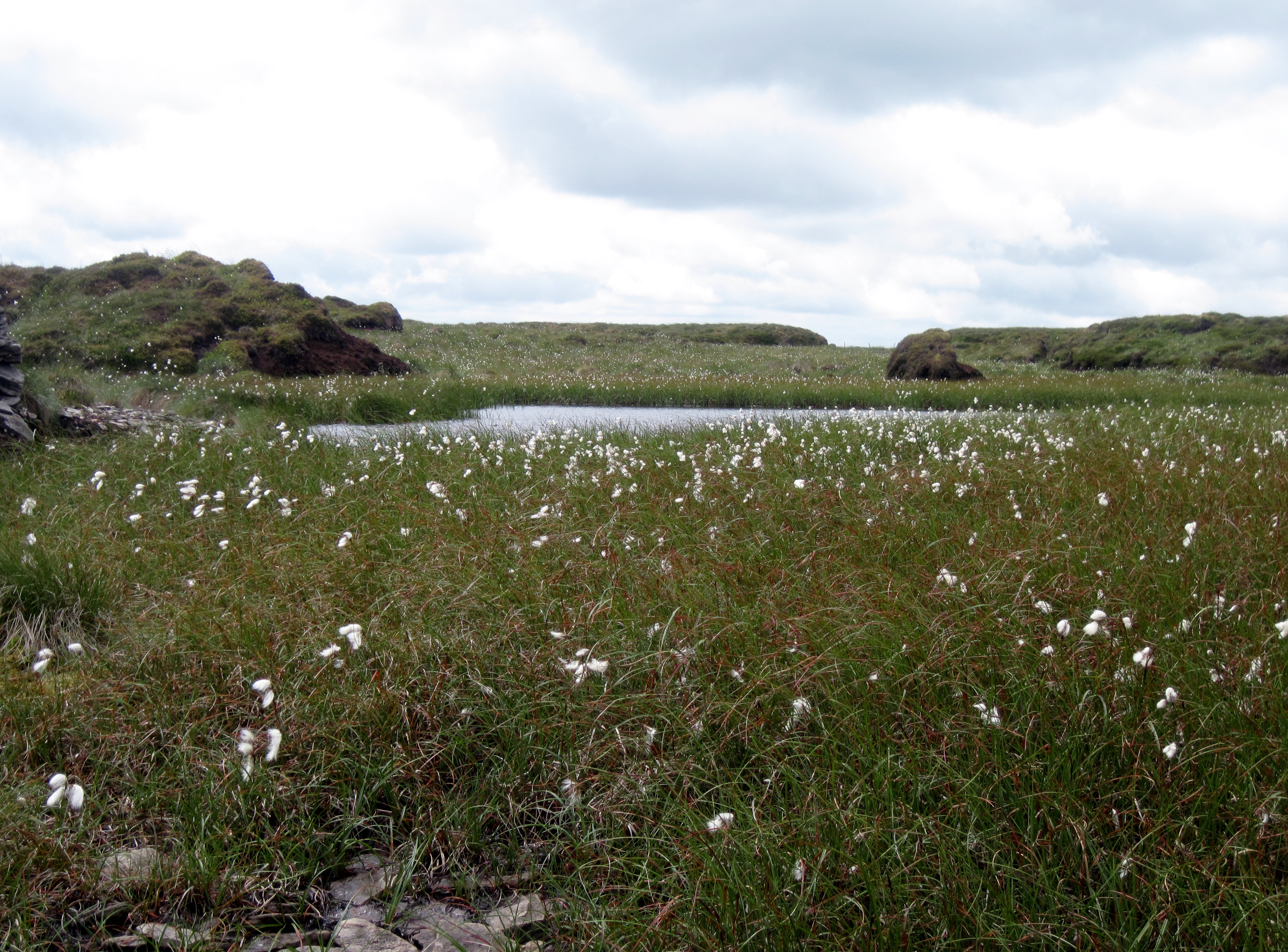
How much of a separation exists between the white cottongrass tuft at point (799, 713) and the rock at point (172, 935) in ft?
6.80

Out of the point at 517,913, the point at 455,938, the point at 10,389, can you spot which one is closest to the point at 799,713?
the point at 517,913

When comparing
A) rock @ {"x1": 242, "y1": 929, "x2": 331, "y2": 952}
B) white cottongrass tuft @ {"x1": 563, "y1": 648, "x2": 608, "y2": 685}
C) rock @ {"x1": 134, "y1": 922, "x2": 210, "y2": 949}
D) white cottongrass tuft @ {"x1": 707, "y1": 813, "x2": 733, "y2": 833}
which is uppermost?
white cottongrass tuft @ {"x1": 563, "y1": 648, "x2": 608, "y2": 685}

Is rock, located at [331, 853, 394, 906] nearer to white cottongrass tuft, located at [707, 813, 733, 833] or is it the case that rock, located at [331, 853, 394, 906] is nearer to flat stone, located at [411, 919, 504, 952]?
flat stone, located at [411, 919, 504, 952]

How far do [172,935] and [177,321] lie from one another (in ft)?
68.2

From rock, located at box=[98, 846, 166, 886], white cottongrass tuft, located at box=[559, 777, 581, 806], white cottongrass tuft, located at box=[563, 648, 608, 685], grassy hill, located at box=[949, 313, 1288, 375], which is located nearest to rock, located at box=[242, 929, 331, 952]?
rock, located at box=[98, 846, 166, 886]

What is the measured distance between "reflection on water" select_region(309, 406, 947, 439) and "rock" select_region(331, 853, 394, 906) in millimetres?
7250

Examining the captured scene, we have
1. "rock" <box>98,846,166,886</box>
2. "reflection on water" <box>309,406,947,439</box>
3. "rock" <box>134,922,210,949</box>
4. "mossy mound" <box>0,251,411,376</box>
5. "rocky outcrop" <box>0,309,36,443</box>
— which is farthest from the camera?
"mossy mound" <box>0,251,411,376</box>

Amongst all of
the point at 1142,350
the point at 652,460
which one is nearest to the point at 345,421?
the point at 652,460

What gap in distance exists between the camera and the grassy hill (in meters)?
26.4

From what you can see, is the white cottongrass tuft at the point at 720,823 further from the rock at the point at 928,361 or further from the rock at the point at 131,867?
the rock at the point at 928,361

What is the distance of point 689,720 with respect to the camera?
3.30m

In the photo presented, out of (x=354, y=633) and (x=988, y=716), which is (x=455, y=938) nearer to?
(x=354, y=633)

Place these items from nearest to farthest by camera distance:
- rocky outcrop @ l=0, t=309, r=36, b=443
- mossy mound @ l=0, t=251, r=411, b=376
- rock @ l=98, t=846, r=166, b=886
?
rock @ l=98, t=846, r=166, b=886 → rocky outcrop @ l=0, t=309, r=36, b=443 → mossy mound @ l=0, t=251, r=411, b=376

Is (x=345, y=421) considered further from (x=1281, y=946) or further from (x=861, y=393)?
(x=1281, y=946)
